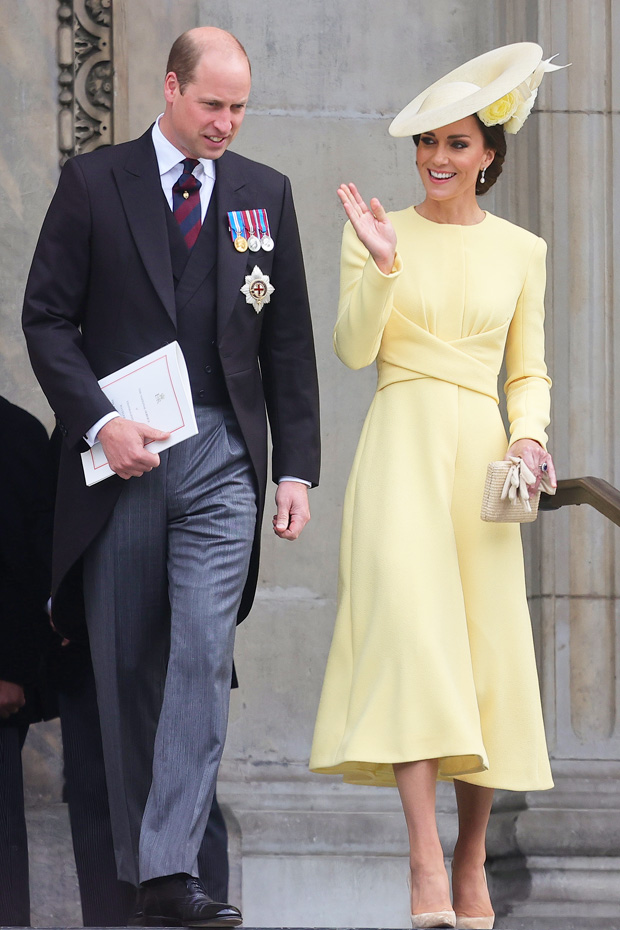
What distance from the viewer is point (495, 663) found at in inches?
169

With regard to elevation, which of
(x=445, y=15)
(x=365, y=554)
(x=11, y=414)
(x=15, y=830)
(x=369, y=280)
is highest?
(x=445, y=15)

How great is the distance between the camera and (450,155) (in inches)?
174

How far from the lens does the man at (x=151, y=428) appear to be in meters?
3.95

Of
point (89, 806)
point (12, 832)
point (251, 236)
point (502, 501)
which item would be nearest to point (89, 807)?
point (89, 806)

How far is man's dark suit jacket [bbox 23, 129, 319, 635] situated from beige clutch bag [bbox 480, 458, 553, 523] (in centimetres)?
59

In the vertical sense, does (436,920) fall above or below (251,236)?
below

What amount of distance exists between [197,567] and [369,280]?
2.84 ft

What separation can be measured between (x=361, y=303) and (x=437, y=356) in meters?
0.28

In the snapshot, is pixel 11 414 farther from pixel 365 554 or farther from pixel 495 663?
pixel 495 663

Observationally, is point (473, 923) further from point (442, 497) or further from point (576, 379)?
point (576, 379)

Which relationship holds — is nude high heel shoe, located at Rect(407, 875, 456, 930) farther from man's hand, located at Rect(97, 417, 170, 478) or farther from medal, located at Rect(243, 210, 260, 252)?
medal, located at Rect(243, 210, 260, 252)

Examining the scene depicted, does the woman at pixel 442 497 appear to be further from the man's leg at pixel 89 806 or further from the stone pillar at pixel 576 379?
the stone pillar at pixel 576 379

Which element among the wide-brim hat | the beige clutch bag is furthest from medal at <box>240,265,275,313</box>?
the beige clutch bag

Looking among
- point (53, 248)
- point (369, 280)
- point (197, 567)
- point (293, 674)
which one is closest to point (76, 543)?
point (197, 567)
